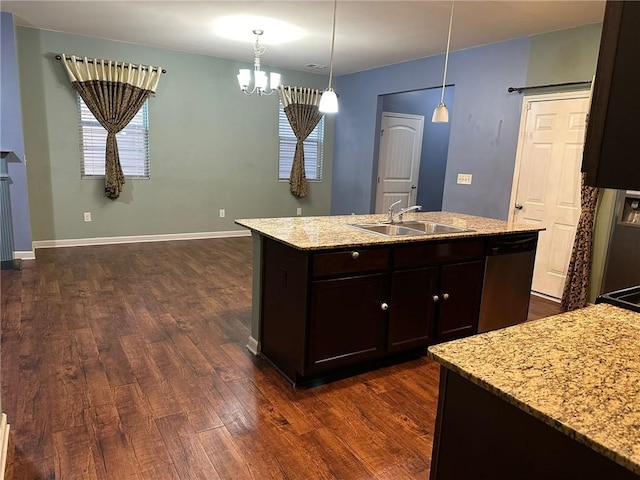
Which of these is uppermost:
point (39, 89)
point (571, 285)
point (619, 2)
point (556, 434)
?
point (39, 89)

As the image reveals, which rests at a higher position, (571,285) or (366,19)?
(366,19)

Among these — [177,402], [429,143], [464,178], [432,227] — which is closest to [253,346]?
[177,402]

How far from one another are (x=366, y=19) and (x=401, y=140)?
10.0ft

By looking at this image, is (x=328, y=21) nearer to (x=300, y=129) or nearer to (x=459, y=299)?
(x=300, y=129)

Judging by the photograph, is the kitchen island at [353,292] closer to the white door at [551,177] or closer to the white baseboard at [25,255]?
the white door at [551,177]

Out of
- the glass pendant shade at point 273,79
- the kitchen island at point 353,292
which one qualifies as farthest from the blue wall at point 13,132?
the kitchen island at point 353,292

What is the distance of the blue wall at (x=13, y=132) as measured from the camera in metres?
4.61

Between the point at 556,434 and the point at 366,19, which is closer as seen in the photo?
the point at 556,434

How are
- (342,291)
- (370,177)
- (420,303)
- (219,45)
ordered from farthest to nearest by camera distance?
(370,177) → (219,45) → (420,303) → (342,291)

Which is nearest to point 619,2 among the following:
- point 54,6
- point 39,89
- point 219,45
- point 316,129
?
point 54,6

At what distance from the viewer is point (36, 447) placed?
200cm

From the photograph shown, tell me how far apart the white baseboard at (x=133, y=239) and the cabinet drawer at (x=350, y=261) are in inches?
181

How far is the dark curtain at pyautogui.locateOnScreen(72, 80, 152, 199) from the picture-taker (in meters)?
5.46

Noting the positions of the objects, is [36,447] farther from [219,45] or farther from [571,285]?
[219,45]
